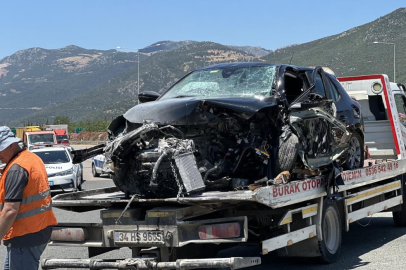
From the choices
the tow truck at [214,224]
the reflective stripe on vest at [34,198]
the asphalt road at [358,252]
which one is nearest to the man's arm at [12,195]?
the reflective stripe on vest at [34,198]

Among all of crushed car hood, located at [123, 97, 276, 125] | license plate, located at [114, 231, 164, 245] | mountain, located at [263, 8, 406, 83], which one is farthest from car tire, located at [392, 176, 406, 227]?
mountain, located at [263, 8, 406, 83]

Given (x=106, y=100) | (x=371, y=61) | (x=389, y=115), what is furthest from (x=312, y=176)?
(x=106, y=100)

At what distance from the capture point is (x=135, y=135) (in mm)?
7496

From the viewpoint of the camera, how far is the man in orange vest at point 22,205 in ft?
19.2

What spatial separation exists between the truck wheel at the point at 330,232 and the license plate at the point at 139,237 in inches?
92.1

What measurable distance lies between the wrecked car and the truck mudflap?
749 mm

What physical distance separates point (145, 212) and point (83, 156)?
Answer: 1.18 m

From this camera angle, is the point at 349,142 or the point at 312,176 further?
the point at 349,142

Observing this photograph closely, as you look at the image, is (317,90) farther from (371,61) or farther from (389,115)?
(371,61)

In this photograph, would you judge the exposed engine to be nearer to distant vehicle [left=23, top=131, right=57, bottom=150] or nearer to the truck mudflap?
the truck mudflap

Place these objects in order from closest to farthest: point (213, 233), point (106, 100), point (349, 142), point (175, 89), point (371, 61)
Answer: point (213, 233) < point (175, 89) < point (349, 142) < point (371, 61) < point (106, 100)

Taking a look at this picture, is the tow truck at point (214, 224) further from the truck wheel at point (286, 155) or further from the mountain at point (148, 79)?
the mountain at point (148, 79)

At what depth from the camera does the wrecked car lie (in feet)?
24.4

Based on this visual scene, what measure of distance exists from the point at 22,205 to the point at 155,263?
161 cm
